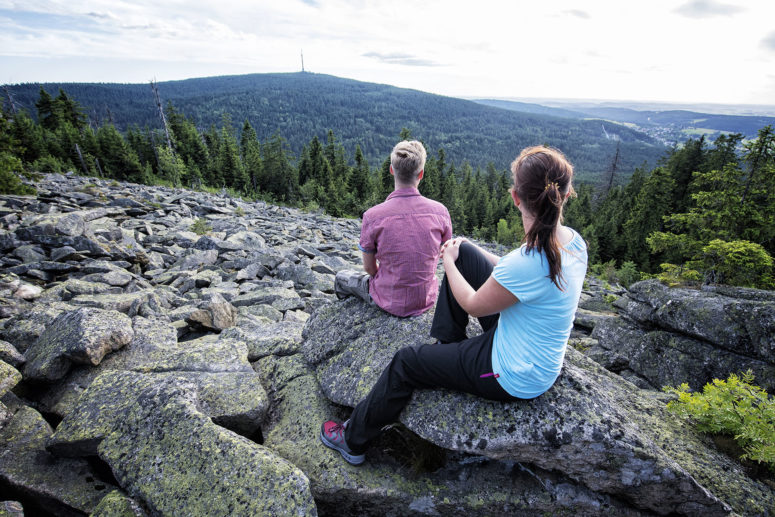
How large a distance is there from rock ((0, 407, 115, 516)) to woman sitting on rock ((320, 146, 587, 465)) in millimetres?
2086

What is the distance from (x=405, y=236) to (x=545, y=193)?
75.1 inches

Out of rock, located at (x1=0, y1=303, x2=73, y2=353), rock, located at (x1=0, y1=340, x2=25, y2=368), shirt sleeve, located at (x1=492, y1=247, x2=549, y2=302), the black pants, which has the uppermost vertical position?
shirt sleeve, located at (x1=492, y1=247, x2=549, y2=302)

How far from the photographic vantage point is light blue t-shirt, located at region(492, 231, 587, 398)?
8.68ft

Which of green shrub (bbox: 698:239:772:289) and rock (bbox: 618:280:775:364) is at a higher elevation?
rock (bbox: 618:280:775:364)

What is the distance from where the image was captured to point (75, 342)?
4.37m

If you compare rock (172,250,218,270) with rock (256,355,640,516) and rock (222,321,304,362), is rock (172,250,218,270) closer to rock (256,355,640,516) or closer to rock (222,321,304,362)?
rock (222,321,304,362)

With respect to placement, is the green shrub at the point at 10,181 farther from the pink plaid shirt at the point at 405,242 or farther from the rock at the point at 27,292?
the pink plaid shirt at the point at 405,242

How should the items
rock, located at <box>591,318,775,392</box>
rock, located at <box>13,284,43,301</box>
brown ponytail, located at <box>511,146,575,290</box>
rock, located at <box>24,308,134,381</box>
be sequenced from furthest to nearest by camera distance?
rock, located at <box>13,284,43,301</box>
rock, located at <box>591,318,775,392</box>
rock, located at <box>24,308,134,381</box>
brown ponytail, located at <box>511,146,575,290</box>

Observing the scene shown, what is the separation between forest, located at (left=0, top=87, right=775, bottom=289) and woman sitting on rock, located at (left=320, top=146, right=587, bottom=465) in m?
13.9

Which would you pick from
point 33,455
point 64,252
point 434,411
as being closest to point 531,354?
point 434,411

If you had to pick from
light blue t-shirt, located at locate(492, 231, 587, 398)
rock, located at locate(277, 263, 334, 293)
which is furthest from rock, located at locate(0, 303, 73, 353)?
light blue t-shirt, located at locate(492, 231, 587, 398)

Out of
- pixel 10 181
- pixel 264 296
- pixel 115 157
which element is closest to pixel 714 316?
pixel 264 296

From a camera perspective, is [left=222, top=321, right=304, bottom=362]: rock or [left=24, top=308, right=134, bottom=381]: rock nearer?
[left=24, top=308, right=134, bottom=381]: rock

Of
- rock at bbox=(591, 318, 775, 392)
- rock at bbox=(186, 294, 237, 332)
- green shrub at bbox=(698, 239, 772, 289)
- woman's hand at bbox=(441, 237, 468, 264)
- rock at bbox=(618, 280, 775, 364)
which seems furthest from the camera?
green shrub at bbox=(698, 239, 772, 289)
